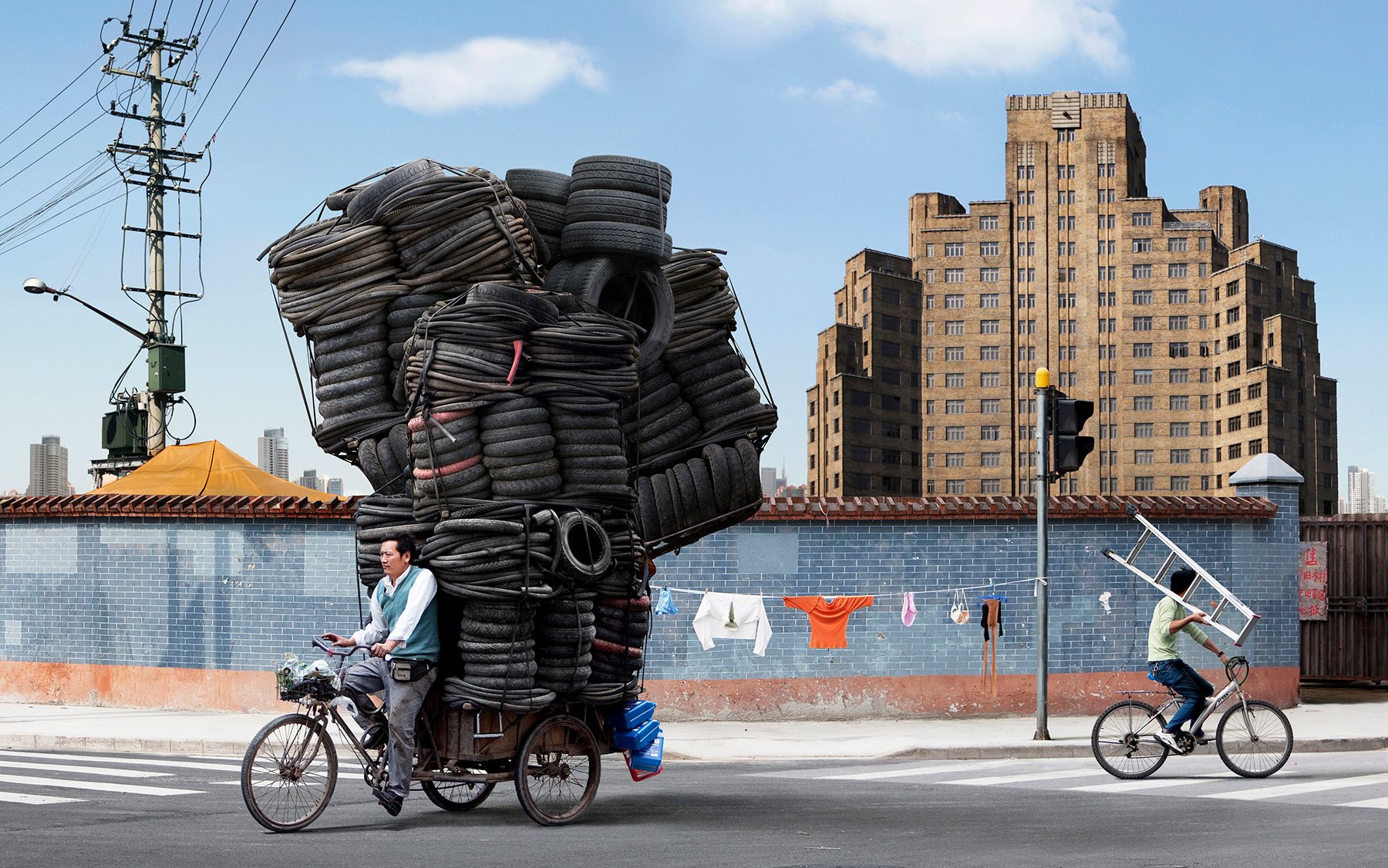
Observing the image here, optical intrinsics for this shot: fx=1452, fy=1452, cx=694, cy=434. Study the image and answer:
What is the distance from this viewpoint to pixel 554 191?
10.1 m

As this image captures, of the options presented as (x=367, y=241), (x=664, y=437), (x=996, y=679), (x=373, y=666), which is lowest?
(x=996, y=679)

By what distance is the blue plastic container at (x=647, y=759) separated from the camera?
9734 mm

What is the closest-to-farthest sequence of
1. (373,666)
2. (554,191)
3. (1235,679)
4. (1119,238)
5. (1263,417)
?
(373,666) → (554,191) → (1235,679) → (1263,417) → (1119,238)

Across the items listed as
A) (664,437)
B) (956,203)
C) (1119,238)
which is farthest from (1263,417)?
(664,437)

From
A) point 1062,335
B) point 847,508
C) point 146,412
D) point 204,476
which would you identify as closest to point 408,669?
point 847,508

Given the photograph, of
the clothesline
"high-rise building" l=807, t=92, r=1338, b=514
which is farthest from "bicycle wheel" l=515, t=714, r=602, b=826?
"high-rise building" l=807, t=92, r=1338, b=514

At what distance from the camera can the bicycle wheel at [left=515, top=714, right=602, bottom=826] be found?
9141 millimetres

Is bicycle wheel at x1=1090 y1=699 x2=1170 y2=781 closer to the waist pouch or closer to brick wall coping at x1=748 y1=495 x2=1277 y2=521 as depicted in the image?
brick wall coping at x1=748 y1=495 x2=1277 y2=521

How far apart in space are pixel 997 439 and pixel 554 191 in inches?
5679

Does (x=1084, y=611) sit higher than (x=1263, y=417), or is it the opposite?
(x=1263, y=417)

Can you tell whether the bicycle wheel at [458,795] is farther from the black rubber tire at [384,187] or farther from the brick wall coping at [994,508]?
the brick wall coping at [994,508]

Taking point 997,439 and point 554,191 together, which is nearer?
point 554,191

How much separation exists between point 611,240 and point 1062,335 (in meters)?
149

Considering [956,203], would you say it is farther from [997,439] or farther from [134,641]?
[134,641]
